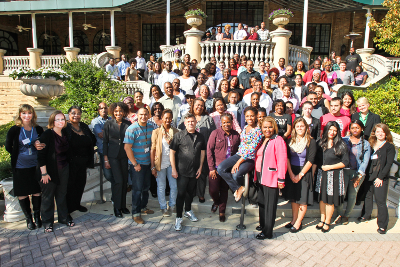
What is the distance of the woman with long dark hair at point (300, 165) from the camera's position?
428cm

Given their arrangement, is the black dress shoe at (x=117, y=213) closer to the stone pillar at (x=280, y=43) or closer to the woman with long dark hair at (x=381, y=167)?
the woman with long dark hair at (x=381, y=167)

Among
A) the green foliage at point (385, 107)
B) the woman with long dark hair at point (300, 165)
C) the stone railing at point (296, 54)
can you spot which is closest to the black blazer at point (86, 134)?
the woman with long dark hair at point (300, 165)

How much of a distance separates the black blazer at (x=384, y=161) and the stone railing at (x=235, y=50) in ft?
23.9

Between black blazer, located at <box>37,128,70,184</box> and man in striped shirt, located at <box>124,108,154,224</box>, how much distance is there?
1087 mm

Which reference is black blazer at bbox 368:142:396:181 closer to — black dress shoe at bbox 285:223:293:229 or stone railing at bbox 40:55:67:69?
black dress shoe at bbox 285:223:293:229

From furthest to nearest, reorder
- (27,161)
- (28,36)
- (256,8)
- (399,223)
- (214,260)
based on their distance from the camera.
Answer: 1. (28,36)
2. (256,8)
3. (399,223)
4. (27,161)
5. (214,260)

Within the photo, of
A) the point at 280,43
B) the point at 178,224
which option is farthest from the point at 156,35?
the point at 178,224

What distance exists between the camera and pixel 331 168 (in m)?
4.34

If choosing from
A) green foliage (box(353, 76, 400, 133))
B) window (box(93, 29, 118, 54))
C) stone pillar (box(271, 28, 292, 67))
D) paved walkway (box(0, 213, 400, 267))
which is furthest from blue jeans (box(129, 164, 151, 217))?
window (box(93, 29, 118, 54))

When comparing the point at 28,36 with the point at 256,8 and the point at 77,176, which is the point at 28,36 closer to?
the point at 256,8

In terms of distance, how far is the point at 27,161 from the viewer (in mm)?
4469

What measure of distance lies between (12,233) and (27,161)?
45.2 inches

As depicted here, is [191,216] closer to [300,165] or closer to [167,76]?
[300,165]

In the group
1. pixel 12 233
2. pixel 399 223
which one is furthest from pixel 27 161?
pixel 399 223
